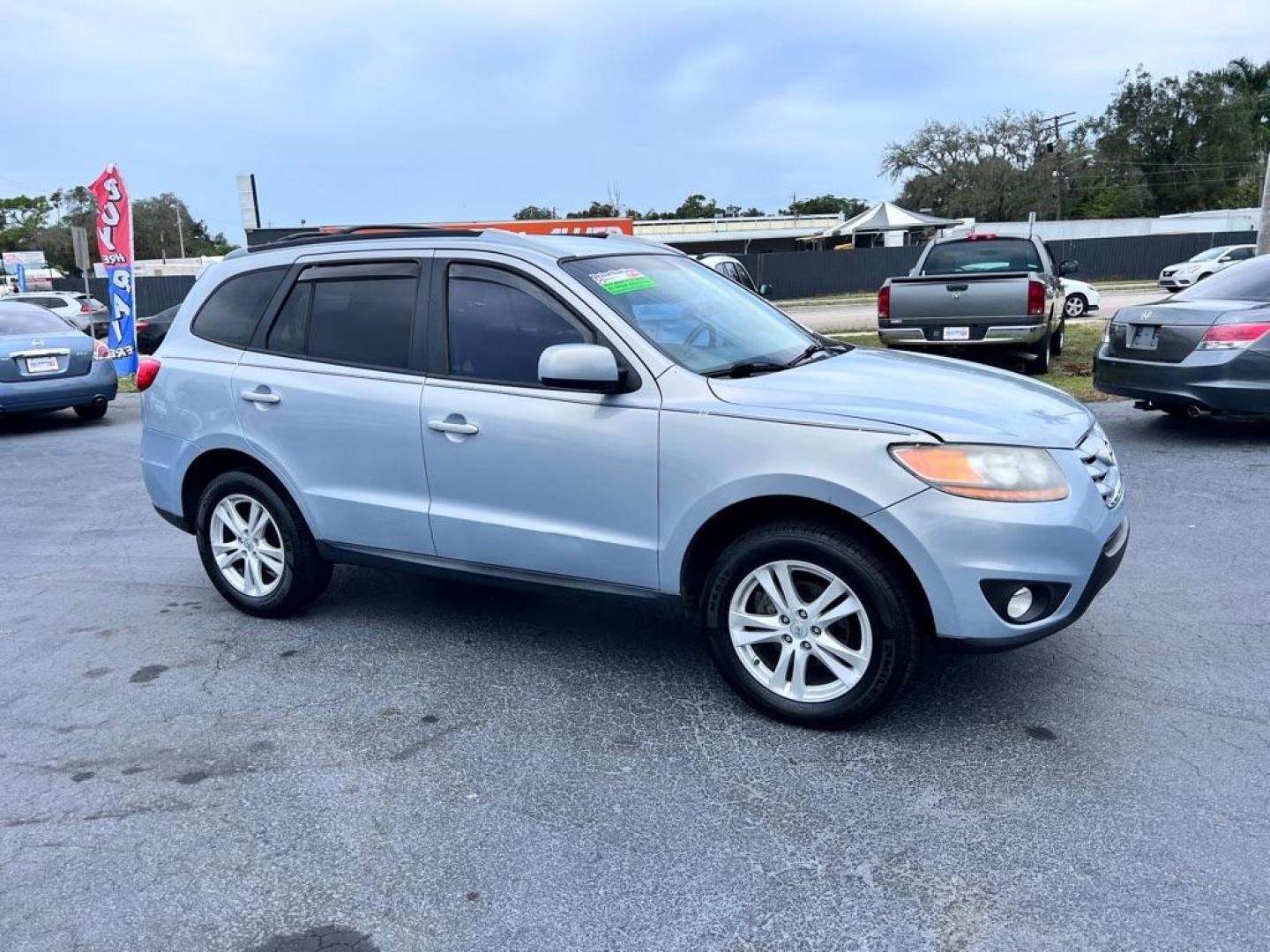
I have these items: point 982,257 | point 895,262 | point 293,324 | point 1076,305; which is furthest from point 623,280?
point 895,262

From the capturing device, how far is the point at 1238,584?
5.07 metres

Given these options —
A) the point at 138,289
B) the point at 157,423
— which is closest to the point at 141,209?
the point at 138,289

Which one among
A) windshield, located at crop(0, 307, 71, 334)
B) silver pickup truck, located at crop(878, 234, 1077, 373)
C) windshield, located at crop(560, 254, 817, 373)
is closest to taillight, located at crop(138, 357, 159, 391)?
windshield, located at crop(560, 254, 817, 373)

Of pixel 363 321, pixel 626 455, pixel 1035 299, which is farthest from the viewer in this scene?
pixel 1035 299

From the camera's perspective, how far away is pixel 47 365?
11430mm

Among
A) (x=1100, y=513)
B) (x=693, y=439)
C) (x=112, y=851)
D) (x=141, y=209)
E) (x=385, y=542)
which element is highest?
(x=141, y=209)

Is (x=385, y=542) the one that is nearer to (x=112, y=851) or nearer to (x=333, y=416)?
(x=333, y=416)

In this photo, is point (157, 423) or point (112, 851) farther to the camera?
point (157, 423)

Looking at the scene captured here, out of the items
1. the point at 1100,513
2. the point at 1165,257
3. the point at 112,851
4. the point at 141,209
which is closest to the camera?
the point at 112,851

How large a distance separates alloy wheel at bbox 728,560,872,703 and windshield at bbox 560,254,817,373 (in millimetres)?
891

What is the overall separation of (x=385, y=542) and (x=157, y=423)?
160cm

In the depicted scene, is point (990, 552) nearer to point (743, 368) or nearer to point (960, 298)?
point (743, 368)

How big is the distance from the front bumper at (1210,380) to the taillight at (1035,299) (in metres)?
3.00

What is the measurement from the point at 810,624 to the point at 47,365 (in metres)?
10.8
